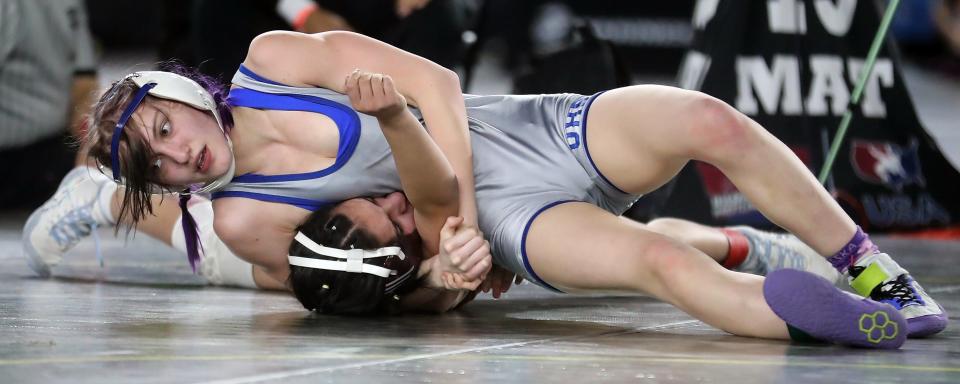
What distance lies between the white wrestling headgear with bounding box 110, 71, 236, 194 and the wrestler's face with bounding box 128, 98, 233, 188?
0.02 metres

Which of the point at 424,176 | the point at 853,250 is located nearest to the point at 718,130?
the point at 853,250

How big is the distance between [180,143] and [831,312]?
1.36 meters

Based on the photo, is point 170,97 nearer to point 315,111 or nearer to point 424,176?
point 315,111

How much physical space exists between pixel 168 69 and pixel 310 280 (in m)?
0.68

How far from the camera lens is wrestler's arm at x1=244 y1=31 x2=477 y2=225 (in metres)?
2.94

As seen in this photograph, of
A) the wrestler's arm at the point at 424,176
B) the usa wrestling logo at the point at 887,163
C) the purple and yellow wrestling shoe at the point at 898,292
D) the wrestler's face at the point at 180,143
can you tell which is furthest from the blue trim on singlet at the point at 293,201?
the usa wrestling logo at the point at 887,163

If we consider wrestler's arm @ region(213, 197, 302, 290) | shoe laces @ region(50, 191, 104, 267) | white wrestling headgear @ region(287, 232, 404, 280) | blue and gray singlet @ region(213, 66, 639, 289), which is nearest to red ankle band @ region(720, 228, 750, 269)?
blue and gray singlet @ region(213, 66, 639, 289)

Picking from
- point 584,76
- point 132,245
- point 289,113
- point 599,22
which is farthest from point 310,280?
point 599,22

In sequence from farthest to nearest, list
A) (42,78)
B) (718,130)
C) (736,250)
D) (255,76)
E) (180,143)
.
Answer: (42,78)
(736,250)
(255,76)
(180,143)
(718,130)

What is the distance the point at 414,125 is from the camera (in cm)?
268

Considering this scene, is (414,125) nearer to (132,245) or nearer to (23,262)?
(23,262)

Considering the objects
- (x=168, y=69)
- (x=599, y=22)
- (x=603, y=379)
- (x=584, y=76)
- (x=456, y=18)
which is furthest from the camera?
(x=599, y=22)

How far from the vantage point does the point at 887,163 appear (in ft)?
17.9

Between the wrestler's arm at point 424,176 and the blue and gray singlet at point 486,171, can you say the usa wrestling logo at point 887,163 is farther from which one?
the wrestler's arm at point 424,176
